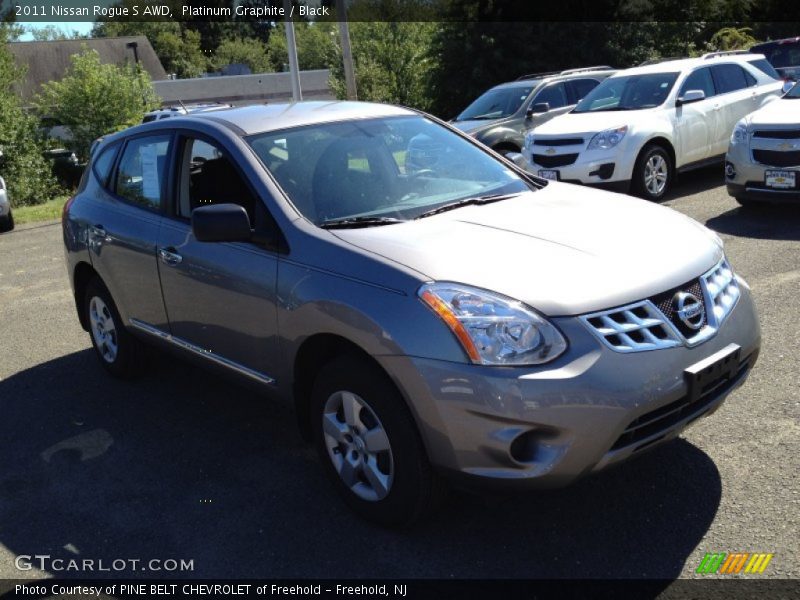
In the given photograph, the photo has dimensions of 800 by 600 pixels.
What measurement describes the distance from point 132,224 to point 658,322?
3.20 metres

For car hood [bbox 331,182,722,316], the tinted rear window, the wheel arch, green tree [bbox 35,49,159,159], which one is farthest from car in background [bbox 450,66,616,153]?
green tree [bbox 35,49,159,159]

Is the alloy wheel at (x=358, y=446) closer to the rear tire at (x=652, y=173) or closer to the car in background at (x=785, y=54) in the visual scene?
the rear tire at (x=652, y=173)

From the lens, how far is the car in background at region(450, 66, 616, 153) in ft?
43.9

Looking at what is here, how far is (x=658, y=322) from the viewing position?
10.5 ft

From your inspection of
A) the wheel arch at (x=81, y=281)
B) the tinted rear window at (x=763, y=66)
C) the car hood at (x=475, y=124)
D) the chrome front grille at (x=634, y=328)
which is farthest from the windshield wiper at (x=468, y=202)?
the tinted rear window at (x=763, y=66)

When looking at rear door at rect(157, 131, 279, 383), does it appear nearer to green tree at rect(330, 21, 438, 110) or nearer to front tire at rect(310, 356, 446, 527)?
front tire at rect(310, 356, 446, 527)

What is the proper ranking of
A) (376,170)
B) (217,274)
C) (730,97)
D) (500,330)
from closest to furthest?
(500,330), (217,274), (376,170), (730,97)

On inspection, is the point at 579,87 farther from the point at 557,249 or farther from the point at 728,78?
the point at 557,249

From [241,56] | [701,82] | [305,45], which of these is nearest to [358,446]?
[701,82]

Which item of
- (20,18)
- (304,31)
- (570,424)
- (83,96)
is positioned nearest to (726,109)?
(570,424)

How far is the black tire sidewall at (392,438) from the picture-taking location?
327cm

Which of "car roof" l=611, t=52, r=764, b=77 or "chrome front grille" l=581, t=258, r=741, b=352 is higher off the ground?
"car roof" l=611, t=52, r=764, b=77

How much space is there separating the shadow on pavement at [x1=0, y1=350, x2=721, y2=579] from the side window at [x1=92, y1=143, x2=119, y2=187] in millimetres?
1645

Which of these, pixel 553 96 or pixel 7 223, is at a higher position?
pixel 553 96
